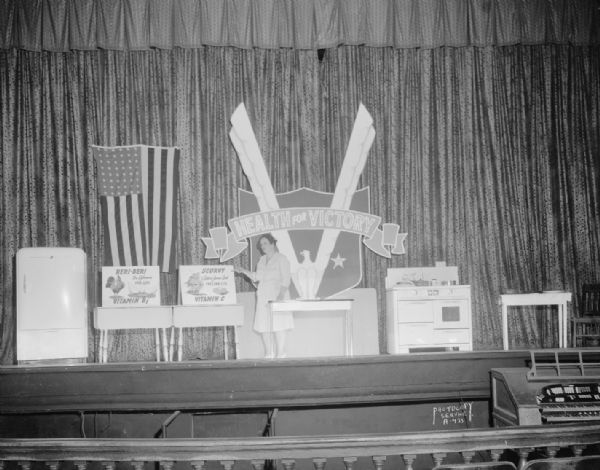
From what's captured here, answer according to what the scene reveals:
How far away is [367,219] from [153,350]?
286 cm

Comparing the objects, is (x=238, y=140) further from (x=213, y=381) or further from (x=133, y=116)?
(x=213, y=381)

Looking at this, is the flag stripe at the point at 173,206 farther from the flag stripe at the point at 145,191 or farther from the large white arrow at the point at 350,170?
the large white arrow at the point at 350,170

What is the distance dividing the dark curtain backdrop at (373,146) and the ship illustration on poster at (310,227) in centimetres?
14

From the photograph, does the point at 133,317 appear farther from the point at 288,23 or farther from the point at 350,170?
the point at 288,23

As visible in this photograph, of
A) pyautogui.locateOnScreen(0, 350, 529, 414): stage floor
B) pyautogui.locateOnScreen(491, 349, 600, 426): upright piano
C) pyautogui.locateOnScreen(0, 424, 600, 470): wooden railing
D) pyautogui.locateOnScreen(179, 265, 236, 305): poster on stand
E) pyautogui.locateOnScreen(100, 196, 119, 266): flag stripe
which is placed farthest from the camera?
pyautogui.locateOnScreen(100, 196, 119, 266): flag stripe

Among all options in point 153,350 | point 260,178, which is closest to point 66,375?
point 153,350

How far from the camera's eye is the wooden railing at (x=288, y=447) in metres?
2.02

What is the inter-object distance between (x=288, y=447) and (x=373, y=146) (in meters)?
5.75

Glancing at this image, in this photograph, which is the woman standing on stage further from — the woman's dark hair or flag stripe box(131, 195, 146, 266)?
flag stripe box(131, 195, 146, 266)

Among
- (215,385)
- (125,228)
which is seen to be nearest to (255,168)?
(125,228)

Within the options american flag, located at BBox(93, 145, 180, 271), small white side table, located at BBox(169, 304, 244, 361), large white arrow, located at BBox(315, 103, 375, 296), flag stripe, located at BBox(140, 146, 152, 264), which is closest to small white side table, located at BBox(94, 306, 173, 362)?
small white side table, located at BBox(169, 304, 244, 361)

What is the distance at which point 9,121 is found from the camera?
7176 millimetres

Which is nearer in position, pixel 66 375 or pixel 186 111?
pixel 66 375

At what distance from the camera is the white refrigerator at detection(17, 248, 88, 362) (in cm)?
591
